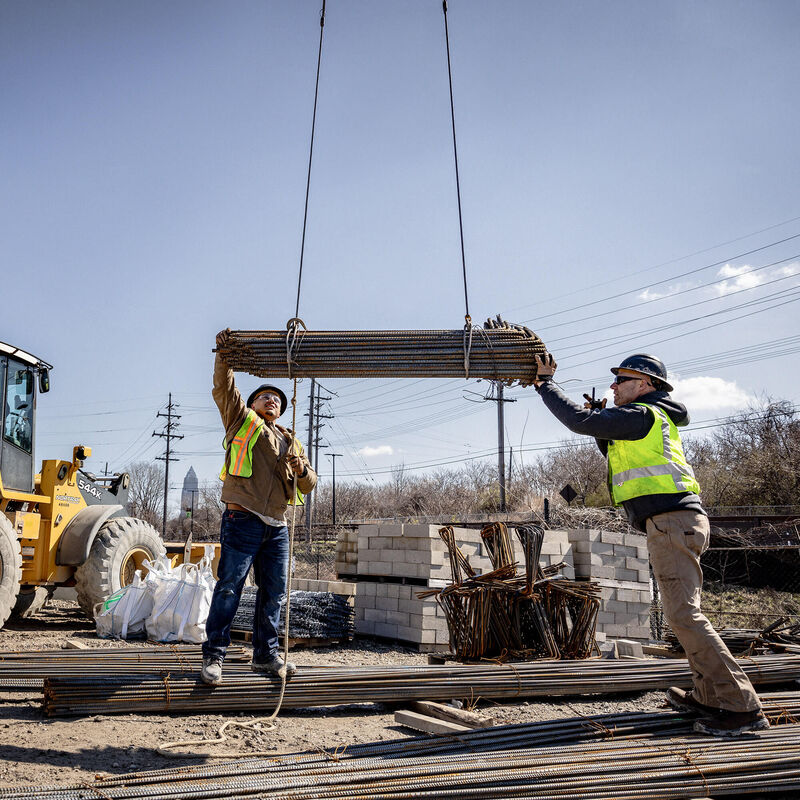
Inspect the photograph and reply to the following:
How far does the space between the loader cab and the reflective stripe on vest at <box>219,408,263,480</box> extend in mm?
4824

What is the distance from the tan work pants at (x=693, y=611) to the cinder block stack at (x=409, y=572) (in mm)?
4453

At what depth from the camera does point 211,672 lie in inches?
179

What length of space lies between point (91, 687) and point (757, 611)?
47.3 feet

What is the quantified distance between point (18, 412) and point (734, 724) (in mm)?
8365

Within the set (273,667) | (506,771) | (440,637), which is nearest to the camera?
(506,771)

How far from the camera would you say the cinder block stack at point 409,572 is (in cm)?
838

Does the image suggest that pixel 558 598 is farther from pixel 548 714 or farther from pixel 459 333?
pixel 459 333

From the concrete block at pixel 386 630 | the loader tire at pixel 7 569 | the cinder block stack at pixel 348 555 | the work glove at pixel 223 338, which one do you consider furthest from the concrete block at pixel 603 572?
the loader tire at pixel 7 569

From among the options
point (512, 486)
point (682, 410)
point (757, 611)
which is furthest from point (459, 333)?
point (512, 486)

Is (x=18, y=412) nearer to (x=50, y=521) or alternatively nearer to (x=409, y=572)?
(x=50, y=521)

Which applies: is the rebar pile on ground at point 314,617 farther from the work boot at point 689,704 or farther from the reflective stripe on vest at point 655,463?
the reflective stripe on vest at point 655,463

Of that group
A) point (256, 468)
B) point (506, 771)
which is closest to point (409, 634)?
point (256, 468)

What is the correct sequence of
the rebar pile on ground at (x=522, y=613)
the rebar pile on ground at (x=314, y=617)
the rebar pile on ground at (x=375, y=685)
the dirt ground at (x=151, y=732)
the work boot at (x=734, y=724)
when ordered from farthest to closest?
the rebar pile on ground at (x=314, y=617), the rebar pile on ground at (x=522, y=613), the rebar pile on ground at (x=375, y=685), the work boot at (x=734, y=724), the dirt ground at (x=151, y=732)

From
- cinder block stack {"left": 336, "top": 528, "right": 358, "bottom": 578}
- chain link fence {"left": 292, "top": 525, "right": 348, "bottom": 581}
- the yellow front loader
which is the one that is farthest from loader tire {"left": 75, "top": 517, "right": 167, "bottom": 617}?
chain link fence {"left": 292, "top": 525, "right": 348, "bottom": 581}
